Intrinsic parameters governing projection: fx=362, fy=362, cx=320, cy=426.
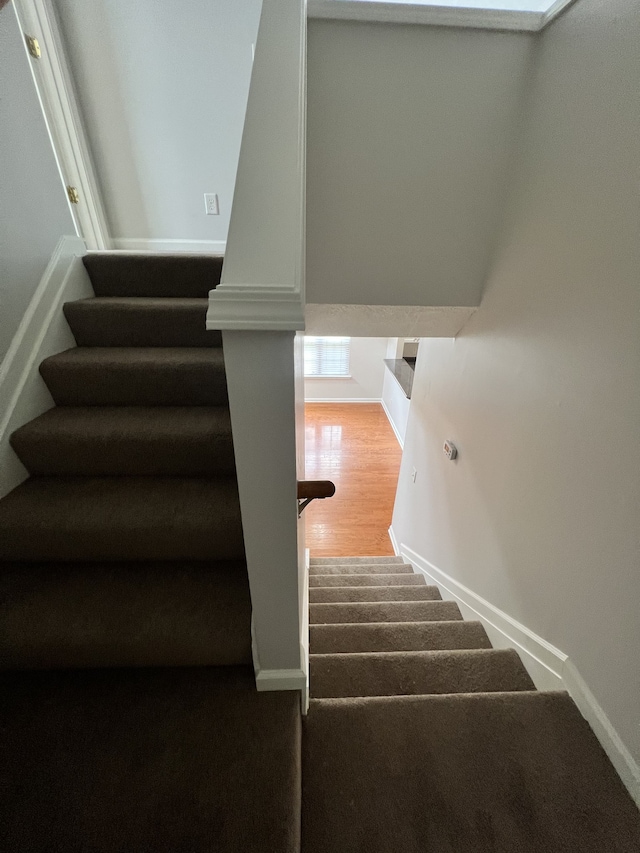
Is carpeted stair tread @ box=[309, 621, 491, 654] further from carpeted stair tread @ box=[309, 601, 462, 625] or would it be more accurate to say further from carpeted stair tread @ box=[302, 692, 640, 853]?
carpeted stair tread @ box=[302, 692, 640, 853]

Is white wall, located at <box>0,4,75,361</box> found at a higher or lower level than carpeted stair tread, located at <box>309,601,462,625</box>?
higher

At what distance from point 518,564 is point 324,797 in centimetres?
99

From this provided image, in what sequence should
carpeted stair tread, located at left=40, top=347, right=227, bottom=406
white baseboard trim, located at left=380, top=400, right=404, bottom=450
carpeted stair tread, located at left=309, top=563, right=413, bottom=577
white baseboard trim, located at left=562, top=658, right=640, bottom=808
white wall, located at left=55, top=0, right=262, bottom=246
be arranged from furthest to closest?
white baseboard trim, located at left=380, top=400, right=404, bottom=450
carpeted stair tread, located at left=309, top=563, right=413, bottom=577
white wall, located at left=55, top=0, right=262, bottom=246
carpeted stair tread, located at left=40, top=347, right=227, bottom=406
white baseboard trim, located at left=562, top=658, right=640, bottom=808

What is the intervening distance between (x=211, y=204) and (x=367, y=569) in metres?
2.88

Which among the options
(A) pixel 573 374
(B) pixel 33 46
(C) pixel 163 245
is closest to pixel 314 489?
(A) pixel 573 374

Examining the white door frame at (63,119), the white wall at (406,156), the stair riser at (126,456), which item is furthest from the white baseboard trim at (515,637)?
the white door frame at (63,119)

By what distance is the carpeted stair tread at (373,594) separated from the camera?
211cm

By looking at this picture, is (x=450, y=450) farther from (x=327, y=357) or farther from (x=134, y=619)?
(x=327, y=357)

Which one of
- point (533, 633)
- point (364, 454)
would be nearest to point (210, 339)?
point (533, 633)

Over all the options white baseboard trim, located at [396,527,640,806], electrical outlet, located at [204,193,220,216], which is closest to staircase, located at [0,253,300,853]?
white baseboard trim, located at [396,527,640,806]

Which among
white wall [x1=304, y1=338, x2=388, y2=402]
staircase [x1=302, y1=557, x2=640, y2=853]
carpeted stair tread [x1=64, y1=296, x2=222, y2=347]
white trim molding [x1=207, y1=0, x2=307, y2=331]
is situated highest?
white trim molding [x1=207, y1=0, x2=307, y2=331]

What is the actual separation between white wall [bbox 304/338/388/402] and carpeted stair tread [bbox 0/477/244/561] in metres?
5.29

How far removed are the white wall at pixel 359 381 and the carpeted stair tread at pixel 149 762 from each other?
18.4 feet

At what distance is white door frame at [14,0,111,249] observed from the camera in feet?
6.10
